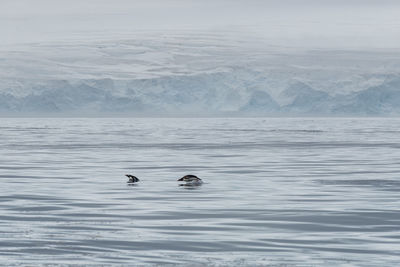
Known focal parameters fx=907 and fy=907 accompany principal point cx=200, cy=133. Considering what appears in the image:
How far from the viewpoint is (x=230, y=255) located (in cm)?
1387

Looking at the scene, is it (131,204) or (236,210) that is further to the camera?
(131,204)

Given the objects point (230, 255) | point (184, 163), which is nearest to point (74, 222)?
point (230, 255)

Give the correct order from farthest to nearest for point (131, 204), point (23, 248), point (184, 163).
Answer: point (184, 163) → point (131, 204) → point (23, 248)

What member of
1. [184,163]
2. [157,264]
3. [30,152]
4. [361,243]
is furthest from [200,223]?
[30,152]

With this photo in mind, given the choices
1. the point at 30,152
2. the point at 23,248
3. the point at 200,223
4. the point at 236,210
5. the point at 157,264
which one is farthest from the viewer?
the point at 30,152

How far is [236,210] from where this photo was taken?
2042cm

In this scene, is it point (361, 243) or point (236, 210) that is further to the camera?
point (236, 210)

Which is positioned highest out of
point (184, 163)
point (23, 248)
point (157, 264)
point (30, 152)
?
point (30, 152)

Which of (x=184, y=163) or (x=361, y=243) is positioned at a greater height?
(x=184, y=163)

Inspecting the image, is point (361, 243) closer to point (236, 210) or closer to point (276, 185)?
point (236, 210)

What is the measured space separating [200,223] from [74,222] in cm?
255

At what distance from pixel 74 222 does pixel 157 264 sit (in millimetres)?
5553

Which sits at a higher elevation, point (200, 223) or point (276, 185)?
point (276, 185)

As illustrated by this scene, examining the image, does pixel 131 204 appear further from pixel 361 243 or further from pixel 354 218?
pixel 361 243
